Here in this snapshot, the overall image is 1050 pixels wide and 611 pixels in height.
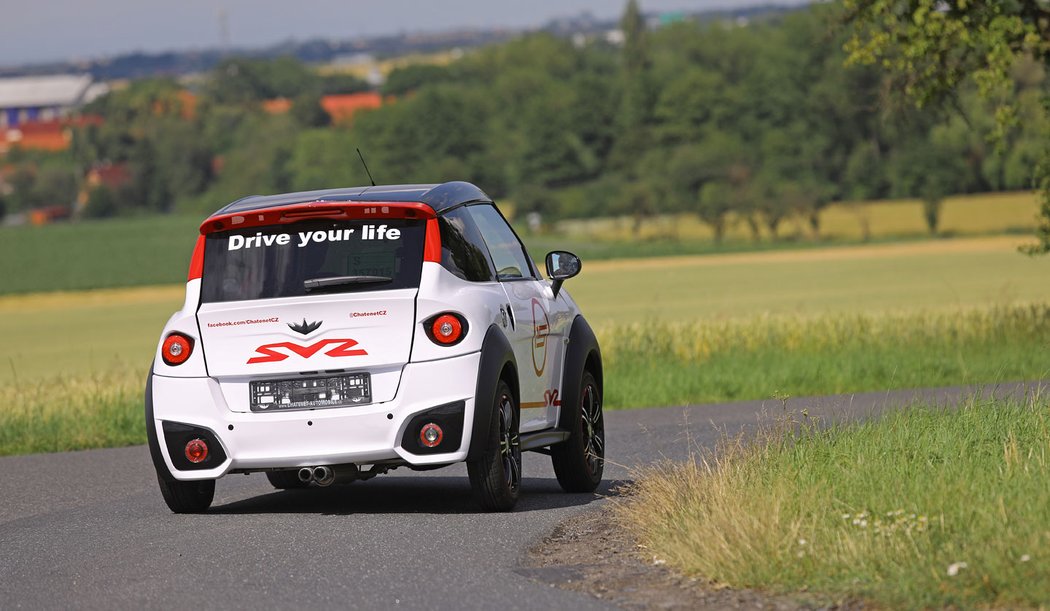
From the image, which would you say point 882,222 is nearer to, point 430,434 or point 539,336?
point 539,336

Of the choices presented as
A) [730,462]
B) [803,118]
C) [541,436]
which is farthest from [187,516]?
[803,118]

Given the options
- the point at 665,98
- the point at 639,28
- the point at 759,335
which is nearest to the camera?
the point at 759,335

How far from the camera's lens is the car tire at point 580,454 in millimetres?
11008

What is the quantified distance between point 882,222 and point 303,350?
88048 millimetres

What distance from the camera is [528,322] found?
10523 mm

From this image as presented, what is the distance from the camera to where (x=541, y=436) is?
1050 cm

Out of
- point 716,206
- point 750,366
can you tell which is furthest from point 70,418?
point 716,206

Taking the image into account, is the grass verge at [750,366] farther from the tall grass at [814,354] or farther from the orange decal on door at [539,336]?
the orange decal on door at [539,336]

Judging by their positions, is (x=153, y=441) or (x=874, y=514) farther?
(x=153, y=441)

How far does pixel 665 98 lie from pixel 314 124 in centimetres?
6707

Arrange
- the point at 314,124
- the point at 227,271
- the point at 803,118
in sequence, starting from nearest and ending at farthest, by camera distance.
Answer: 1. the point at 227,271
2. the point at 803,118
3. the point at 314,124

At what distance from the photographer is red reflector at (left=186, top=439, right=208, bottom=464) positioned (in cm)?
971

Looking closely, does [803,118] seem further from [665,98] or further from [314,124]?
[314,124]

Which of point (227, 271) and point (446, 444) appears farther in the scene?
point (227, 271)
